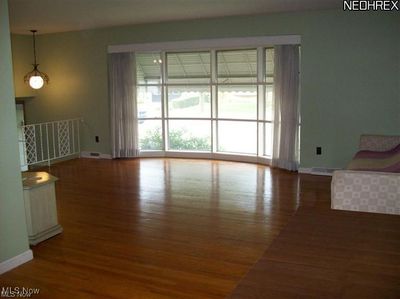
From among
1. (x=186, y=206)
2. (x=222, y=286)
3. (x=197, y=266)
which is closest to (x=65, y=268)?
(x=197, y=266)

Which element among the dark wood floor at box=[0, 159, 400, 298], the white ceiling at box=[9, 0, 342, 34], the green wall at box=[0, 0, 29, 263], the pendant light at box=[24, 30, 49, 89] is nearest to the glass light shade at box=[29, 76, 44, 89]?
the pendant light at box=[24, 30, 49, 89]

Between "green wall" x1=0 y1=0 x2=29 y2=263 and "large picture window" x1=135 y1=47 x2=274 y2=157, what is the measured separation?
4.48 meters

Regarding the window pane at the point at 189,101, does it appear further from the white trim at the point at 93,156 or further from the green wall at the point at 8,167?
the green wall at the point at 8,167

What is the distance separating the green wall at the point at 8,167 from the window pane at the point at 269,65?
450 cm

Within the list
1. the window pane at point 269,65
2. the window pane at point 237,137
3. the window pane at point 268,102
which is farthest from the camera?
the window pane at point 237,137

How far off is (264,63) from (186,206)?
3.13 metres

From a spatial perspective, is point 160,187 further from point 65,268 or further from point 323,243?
point 323,243

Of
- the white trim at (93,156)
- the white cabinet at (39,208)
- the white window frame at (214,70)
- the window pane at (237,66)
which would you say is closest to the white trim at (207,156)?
the white window frame at (214,70)

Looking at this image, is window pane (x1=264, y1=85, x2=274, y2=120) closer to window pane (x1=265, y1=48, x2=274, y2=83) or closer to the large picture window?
the large picture window

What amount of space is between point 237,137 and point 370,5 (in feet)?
10.1

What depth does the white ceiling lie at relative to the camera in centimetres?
536

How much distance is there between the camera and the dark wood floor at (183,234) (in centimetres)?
172

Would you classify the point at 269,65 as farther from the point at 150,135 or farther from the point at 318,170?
the point at 150,135

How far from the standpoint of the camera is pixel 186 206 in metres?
5.08
